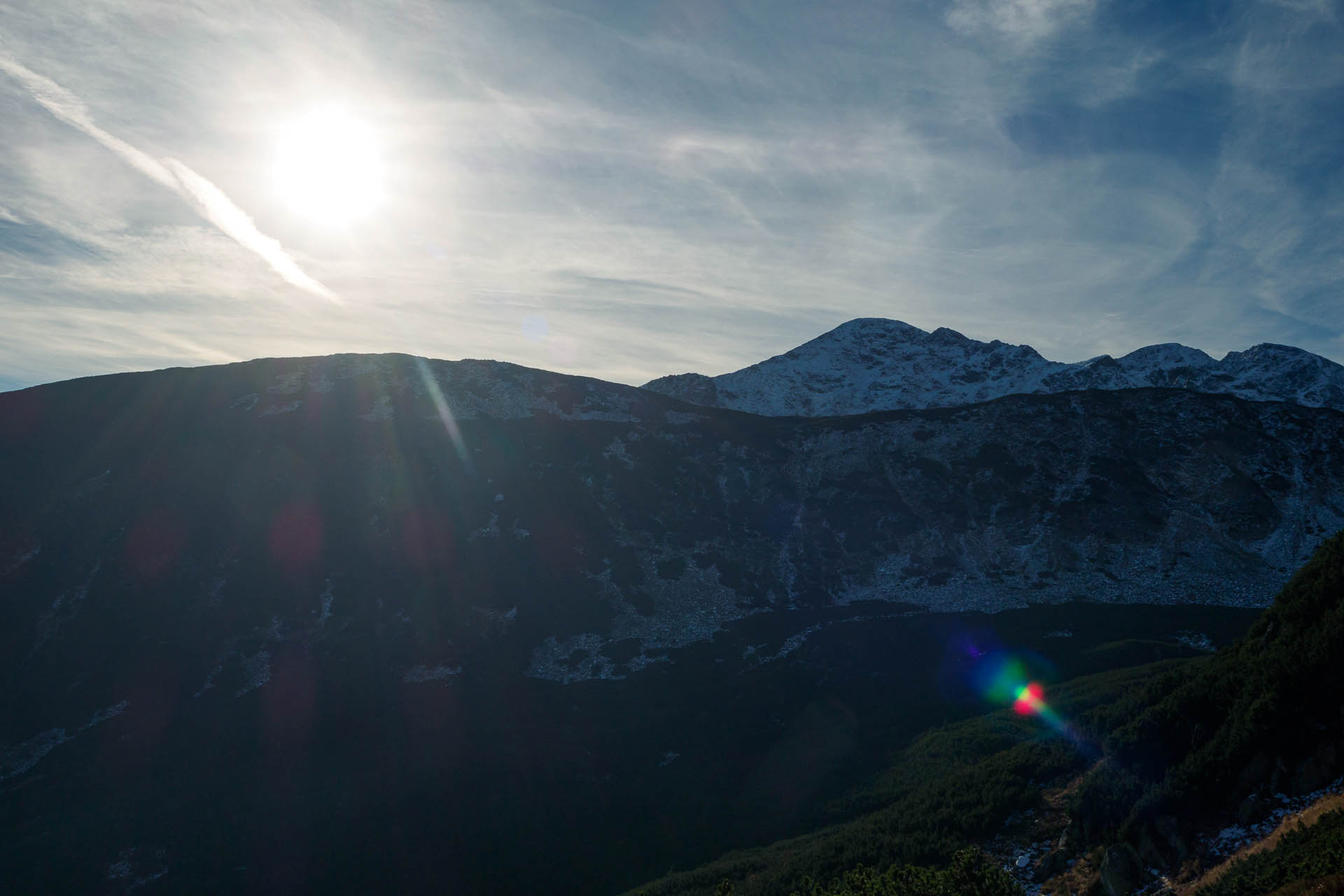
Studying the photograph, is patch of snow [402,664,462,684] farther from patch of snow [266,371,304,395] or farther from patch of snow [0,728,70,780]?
patch of snow [266,371,304,395]

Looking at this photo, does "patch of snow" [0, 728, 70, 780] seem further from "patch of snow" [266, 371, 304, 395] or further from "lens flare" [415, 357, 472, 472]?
"patch of snow" [266, 371, 304, 395]

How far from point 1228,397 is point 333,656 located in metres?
142

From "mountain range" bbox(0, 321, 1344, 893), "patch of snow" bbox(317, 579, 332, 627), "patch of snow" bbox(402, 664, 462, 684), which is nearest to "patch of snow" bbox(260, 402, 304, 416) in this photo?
"mountain range" bbox(0, 321, 1344, 893)

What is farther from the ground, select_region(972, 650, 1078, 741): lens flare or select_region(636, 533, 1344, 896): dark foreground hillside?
select_region(636, 533, 1344, 896): dark foreground hillside

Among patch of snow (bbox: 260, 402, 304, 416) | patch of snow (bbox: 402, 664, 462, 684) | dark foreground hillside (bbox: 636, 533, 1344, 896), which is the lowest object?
patch of snow (bbox: 402, 664, 462, 684)

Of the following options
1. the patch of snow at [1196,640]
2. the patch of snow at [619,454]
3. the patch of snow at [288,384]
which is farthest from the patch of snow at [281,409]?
the patch of snow at [1196,640]

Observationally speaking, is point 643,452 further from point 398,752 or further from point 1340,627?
point 1340,627

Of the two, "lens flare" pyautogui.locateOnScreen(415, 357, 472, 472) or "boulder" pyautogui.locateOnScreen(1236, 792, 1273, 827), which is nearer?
"boulder" pyautogui.locateOnScreen(1236, 792, 1273, 827)

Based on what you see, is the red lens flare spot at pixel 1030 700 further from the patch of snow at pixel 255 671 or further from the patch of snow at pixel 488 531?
the patch of snow at pixel 255 671

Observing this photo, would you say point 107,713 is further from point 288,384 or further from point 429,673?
point 288,384

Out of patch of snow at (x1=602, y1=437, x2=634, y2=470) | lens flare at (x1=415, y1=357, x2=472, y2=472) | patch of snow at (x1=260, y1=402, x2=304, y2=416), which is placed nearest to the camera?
patch of snow at (x1=260, y1=402, x2=304, y2=416)

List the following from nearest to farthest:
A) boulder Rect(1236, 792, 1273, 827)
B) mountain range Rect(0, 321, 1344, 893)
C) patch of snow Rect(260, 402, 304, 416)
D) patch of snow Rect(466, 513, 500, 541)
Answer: boulder Rect(1236, 792, 1273, 827) < mountain range Rect(0, 321, 1344, 893) < patch of snow Rect(466, 513, 500, 541) < patch of snow Rect(260, 402, 304, 416)

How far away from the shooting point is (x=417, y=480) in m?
90.9

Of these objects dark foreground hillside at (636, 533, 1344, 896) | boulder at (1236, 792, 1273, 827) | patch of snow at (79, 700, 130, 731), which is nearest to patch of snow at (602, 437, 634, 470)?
patch of snow at (79, 700, 130, 731)
